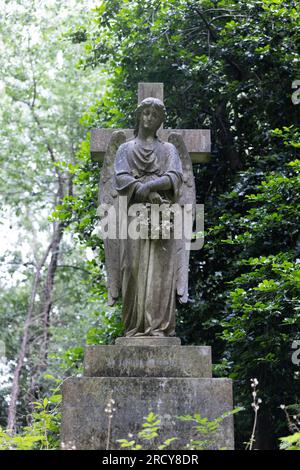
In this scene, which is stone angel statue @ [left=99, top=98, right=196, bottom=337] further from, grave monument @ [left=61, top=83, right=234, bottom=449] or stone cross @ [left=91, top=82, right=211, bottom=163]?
stone cross @ [left=91, top=82, right=211, bottom=163]

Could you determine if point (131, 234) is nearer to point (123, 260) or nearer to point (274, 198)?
point (123, 260)

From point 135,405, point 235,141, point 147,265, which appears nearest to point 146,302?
point 147,265

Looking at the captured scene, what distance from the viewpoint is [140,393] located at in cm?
668

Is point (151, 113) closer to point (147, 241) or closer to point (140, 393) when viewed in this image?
point (147, 241)

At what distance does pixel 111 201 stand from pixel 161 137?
3.21ft

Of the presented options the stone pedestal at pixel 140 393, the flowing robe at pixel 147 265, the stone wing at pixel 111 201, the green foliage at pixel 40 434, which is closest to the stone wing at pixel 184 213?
the flowing robe at pixel 147 265

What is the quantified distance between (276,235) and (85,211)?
12.4 feet

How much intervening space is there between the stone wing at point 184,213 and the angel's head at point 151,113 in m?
0.37

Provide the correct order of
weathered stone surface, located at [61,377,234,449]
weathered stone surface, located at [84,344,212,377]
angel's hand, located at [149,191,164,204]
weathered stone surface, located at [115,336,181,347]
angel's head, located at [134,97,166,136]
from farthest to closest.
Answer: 1. angel's head, located at [134,97,166,136]
2. angel's hand, located at [149,191,164,204]
3. weathered stone surface, located at [115,336,181,347]
4. weathered stone surface, located at [84,344,212,377]
5. weathered stone surface, located at [61,377,234,449]

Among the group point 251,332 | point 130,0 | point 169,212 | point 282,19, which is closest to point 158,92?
point 169,212

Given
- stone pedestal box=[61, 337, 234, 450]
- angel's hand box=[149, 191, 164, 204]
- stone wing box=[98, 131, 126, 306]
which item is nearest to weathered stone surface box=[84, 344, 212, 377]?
→ stone pedestal box=[61, 337, 234, 450]

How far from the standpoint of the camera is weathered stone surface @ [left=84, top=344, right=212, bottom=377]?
6949 millimetres

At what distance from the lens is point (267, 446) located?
11914mm

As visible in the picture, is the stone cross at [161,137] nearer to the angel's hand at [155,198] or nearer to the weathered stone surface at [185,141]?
the weathered stone surface at [185,141]
